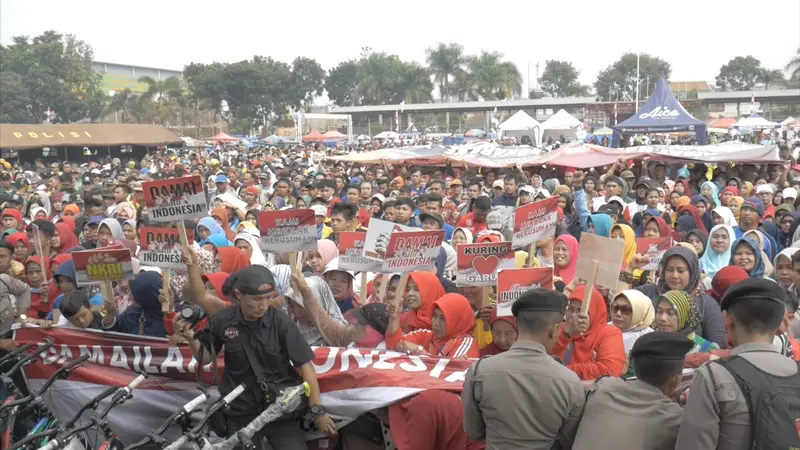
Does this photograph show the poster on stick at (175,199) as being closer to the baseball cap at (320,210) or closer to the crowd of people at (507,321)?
the crowd of people at (507,321)

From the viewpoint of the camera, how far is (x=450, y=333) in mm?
4797

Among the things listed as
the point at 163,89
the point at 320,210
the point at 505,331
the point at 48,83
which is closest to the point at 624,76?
the point at 163,89

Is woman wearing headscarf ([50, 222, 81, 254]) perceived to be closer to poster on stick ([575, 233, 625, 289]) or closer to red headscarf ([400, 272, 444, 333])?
red headscarf ([400, 272, 444, 333])

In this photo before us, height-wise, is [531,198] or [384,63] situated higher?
[384,63]

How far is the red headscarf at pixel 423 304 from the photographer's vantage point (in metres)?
5.32

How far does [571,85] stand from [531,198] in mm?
96121

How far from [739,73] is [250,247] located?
395 ft

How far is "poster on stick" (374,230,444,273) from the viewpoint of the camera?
203 inches

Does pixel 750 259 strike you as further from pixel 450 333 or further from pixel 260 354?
pixel 260 354

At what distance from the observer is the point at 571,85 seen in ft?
338

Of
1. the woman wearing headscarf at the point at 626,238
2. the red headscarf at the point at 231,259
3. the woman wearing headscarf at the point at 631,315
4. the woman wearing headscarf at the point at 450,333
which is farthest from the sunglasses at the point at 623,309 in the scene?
the red headscarf at the point at 231,259

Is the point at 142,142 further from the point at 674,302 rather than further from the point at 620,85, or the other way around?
the point at 620,85

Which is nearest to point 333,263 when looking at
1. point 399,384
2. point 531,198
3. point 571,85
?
point 399,384

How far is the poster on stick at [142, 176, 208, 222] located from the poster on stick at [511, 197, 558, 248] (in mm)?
2103
